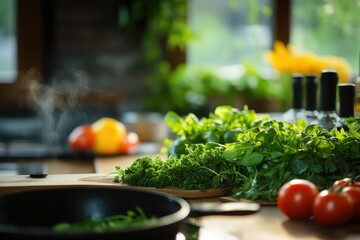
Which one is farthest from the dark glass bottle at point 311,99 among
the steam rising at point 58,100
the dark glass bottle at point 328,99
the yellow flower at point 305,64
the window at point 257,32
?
the window at point 257,32

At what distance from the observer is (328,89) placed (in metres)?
2.05

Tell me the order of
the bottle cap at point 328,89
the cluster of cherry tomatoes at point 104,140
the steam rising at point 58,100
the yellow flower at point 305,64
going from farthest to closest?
the steam rising at point 58,100, the yellow flower at point 305,64, the cluster of cherry tomatoes at point 104,140, the bottle cap at point 328,89

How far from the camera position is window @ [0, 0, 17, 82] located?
4.72 metres

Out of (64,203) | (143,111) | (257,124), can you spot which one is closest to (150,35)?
(143,111)

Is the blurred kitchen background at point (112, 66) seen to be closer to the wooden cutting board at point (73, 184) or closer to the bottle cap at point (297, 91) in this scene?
the bottle cap at point (297, 91)

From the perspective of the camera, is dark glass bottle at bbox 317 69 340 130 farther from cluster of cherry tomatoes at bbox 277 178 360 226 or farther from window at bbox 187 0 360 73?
window at bbox 187 0 360 73

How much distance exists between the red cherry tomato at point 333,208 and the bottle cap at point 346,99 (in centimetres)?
56

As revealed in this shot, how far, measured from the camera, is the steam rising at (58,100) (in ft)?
14.4

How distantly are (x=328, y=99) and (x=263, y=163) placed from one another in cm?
35

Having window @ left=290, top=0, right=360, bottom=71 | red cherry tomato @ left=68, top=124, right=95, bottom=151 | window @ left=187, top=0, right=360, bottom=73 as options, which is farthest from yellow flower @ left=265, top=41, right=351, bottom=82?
red cherry tomato @ left=68, top=124, right=95, bottom=151

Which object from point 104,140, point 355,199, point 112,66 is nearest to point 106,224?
point 355,199

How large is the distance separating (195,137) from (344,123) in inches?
18.0

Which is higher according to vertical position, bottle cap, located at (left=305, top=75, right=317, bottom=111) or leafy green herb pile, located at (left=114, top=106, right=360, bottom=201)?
bottle cap, located at (left=305, top=75, right=317, bottom=111)

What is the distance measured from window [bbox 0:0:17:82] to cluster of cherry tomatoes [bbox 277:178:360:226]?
3.43m
